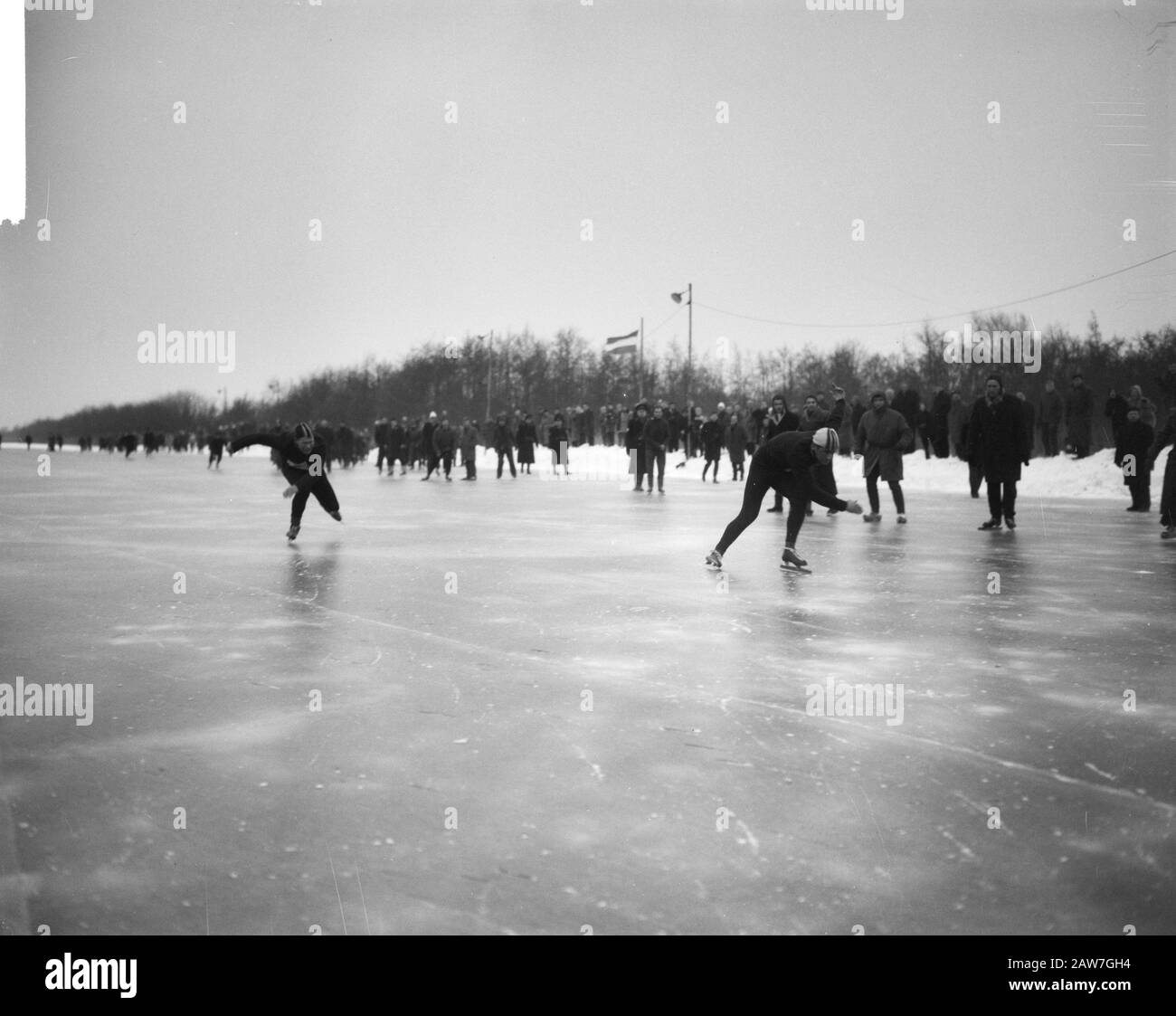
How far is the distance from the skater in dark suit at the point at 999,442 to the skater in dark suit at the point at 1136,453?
430 cm

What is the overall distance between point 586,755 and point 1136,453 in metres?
16.8

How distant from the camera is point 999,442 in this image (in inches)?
570

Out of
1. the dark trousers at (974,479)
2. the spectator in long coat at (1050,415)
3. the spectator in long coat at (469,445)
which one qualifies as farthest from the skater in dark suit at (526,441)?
the dark trousers at (974,479)

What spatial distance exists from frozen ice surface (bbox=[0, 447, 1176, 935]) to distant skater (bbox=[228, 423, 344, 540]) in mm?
3217

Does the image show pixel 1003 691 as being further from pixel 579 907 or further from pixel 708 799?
pixel 579 907

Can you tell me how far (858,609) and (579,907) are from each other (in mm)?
5522

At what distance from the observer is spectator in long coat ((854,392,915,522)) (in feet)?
51.2

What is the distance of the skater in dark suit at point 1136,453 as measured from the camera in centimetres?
1822

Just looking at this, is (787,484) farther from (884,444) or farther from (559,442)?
(559,442)

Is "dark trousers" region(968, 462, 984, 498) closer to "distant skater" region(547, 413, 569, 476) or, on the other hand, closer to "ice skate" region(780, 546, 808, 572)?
"ice skate" region(780, 546, 808, 572)

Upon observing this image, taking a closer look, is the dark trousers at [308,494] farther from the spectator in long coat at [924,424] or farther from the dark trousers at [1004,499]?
the spectator in long coat at [924,424]

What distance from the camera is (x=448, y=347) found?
9231 centimetres
